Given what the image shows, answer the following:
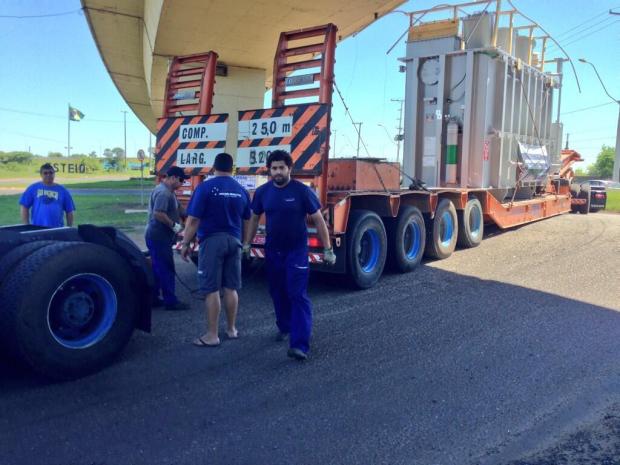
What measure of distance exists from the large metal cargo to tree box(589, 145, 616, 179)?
101893 mm

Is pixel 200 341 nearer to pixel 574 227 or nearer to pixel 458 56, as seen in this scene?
pixel 458 56

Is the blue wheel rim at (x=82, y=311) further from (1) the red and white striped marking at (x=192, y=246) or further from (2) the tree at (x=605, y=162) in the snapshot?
(2) the tree at (x=605, y=162)

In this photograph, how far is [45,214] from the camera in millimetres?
7043

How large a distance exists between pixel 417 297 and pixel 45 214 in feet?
15.5

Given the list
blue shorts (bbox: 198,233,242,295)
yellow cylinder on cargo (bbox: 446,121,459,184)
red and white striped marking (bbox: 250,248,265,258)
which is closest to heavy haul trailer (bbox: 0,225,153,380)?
blue shorts (bbox: 198,233,242,295)

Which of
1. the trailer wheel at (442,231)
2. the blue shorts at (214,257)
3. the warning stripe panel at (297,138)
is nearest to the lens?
the blue shorts at (214,257)

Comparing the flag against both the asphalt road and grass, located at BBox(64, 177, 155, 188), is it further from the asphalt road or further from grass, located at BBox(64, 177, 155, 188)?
the asphalt road

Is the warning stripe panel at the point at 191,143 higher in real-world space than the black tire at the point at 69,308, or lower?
higher

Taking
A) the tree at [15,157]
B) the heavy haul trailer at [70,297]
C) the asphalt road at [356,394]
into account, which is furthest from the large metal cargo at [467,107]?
the tree at [15,157]

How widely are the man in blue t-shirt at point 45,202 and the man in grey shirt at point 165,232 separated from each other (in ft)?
4.45

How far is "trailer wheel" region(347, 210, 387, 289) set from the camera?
7383 mm

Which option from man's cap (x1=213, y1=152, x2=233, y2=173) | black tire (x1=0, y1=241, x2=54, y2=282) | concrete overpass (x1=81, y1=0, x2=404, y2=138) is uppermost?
concrete overpass (x1=81, y1=0, x2=404, y2=138)

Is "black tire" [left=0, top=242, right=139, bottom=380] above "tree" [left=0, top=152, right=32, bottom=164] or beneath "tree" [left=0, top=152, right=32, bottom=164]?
beneath

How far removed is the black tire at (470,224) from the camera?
10.9 m
